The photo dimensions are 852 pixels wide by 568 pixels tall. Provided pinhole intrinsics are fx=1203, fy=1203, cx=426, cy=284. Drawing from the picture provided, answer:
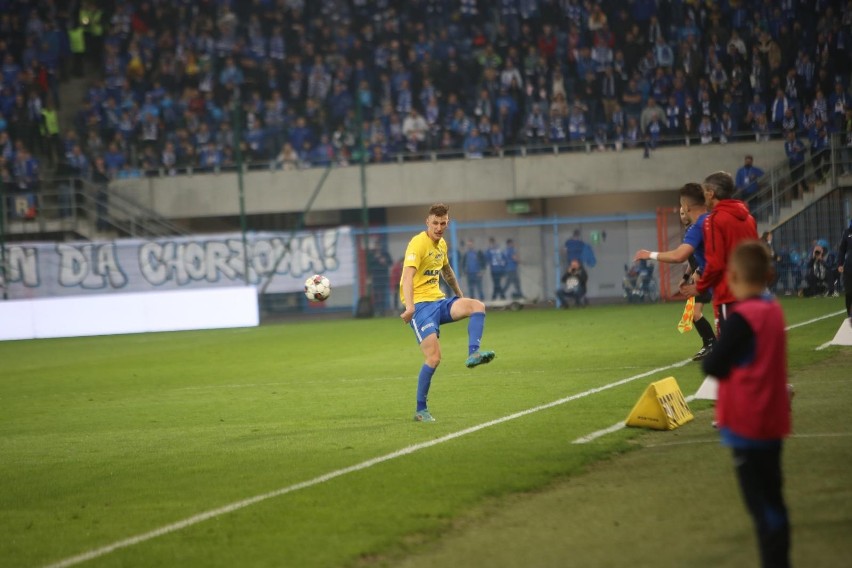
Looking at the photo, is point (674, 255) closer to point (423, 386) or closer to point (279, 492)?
point (423, 386)

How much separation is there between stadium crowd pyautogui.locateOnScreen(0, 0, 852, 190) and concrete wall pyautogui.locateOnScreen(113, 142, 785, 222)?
0.53 metres

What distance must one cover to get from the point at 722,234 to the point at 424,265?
3313mm

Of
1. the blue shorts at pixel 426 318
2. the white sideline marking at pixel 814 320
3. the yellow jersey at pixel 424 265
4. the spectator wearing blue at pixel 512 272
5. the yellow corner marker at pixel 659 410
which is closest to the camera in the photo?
the yellow corner marker at pixel 659 410

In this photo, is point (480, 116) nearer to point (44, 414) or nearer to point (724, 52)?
point (724, 52)

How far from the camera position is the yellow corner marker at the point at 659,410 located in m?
10.6

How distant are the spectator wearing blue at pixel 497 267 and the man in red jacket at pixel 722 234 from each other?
83.1ft

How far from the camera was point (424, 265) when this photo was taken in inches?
488

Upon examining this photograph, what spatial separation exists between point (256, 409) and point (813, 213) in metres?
24.0

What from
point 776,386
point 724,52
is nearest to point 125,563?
point 776,386

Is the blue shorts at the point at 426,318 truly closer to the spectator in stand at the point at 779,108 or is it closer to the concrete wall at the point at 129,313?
the concrete wall at the point at 129,313

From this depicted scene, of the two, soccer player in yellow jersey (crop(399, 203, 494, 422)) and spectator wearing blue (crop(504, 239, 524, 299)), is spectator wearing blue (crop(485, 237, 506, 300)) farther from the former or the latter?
soccer player in yellow jersey (crop(399, 203, 494, 422))

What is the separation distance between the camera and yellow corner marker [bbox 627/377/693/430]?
10.6 metres

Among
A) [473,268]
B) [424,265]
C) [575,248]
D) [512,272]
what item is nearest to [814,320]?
[424,265]

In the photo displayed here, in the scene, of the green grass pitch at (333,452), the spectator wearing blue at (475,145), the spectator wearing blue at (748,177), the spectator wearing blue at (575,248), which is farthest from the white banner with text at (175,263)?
the green grass pitch at (333,452)
